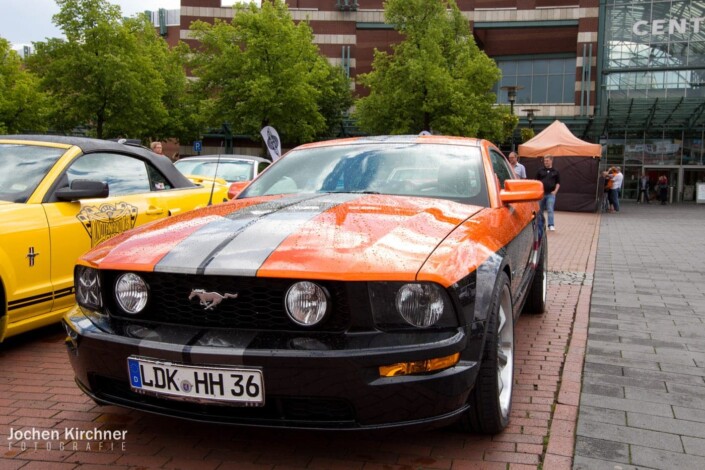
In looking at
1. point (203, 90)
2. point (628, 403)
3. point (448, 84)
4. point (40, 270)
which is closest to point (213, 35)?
point (203, 90)

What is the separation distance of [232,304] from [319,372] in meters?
0.46

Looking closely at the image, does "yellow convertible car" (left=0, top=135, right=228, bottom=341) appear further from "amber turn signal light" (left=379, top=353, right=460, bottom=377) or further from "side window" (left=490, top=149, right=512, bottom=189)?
"side window" (left=490, top=149, right=512, bottom=189)

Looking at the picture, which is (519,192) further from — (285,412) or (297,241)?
(285,412)

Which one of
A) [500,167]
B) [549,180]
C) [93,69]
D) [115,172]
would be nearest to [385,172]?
[500,167]

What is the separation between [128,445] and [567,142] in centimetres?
2223

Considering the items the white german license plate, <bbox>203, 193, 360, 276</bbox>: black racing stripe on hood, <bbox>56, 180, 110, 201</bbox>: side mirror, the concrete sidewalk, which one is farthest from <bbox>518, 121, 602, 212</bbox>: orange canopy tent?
the white german license plate

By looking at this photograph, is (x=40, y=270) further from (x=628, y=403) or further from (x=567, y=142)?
(x=567, y=142)

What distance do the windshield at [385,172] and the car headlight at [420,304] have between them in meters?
1.30

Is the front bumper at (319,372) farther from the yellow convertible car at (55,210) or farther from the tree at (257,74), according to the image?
the tree at (257,74)

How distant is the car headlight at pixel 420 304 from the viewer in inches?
92.4

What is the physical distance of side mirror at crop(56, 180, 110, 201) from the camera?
4375 mm

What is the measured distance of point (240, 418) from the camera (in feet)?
7.83

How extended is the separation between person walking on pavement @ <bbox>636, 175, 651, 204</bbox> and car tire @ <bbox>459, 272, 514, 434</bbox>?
33.9 meters

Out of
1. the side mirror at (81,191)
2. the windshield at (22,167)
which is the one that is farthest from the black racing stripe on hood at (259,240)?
the windshield at (22,167)
